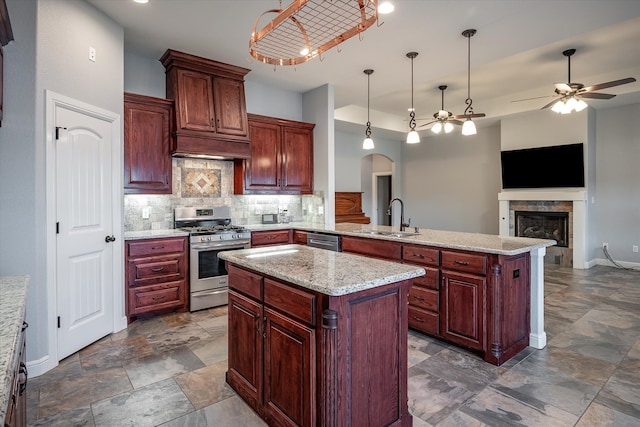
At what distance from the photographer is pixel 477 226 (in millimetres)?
8180

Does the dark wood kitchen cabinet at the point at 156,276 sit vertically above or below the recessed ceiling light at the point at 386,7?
below

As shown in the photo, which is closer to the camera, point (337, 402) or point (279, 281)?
point (337, 402)

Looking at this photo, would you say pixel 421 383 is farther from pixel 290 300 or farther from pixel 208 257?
pixel 208 257

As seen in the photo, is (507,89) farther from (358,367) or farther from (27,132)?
(27,132)

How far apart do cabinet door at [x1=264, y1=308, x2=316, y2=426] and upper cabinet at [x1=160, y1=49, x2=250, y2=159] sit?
116 inches

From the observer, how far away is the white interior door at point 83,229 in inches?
111

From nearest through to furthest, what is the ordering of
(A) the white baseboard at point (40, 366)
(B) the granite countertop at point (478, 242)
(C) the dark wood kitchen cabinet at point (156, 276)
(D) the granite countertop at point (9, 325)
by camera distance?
(D) the granite countertop at point (9, 325), (A) the white baseboard at point (40, 366), (B) the granite countertop at point (478, 242), (C) the dark wood kitchen cabinet at point (156, 276)

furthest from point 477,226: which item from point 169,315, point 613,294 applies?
point 169,315

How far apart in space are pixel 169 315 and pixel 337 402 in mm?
2885

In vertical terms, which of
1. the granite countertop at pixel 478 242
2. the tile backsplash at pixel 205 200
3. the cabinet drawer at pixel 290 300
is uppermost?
the tile backsplash at pixel 205 200

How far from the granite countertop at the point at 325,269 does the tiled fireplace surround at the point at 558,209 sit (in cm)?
579

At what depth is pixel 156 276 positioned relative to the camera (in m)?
3.80

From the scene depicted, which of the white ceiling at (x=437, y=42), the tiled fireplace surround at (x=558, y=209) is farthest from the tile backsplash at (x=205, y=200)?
the tiled fireplace surround at (x=558, y=209)

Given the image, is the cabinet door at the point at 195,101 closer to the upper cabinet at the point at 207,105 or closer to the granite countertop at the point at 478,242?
the upper cabinet at the point at 207,105
